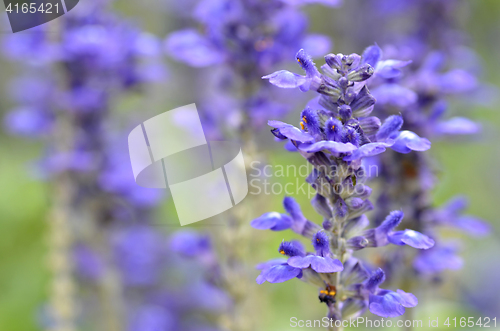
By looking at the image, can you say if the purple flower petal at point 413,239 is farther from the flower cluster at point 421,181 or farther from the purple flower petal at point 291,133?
the flower cluster at point 421,181

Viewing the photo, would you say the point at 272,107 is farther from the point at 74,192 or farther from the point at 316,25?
the point at 316,25

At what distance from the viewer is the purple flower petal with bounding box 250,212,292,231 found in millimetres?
1634

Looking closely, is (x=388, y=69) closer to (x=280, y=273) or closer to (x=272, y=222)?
(x=272, y=222)

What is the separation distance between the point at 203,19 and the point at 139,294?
2606 mm

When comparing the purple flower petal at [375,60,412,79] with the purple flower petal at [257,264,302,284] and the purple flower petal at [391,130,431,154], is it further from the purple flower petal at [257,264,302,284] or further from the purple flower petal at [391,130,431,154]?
the purple flower petal at [257,264,302,284]

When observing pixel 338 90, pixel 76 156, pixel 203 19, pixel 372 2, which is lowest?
pixel 76 156

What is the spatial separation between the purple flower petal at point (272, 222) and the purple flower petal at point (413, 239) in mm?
365

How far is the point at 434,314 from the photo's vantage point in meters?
3.27

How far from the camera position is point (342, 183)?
1.59 m

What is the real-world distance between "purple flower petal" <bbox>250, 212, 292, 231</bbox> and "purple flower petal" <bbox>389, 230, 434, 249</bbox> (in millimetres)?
365

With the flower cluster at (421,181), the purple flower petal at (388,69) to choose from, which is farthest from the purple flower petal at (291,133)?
the flower cluster at (421,181)

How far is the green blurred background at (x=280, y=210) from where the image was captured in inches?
149

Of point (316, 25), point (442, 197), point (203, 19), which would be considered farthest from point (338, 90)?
point (316, 25)

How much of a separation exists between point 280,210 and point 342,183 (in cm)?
294
